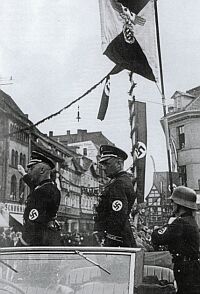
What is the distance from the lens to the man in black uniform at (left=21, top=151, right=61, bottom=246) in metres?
1.61

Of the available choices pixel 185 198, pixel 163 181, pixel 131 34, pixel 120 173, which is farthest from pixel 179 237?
pixel 131 34

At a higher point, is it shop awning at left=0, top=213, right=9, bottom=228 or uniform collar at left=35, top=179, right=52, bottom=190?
uniform collar at left=35, top=179, right=52, bottom=190

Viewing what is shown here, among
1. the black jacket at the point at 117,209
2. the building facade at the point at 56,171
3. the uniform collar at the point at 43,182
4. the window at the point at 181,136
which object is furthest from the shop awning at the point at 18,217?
the window at the point at 181,136

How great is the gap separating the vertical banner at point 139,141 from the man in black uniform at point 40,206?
341mm

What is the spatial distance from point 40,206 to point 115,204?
29cm

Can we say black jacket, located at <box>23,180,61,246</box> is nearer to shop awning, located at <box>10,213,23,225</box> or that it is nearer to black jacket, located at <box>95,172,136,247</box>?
shop awning, located at <box>10,213,23,225</box>

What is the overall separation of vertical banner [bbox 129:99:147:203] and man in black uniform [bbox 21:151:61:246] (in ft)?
1.12

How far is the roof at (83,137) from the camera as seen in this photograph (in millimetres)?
1808

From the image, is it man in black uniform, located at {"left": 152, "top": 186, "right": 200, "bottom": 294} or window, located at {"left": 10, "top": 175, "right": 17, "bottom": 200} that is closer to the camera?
man in black uniform, located at {"left": 152, "top": 186, "right": 200, "bottom": 294}

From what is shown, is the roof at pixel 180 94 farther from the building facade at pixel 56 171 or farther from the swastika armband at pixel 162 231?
the swastika armband at pixel 162 231

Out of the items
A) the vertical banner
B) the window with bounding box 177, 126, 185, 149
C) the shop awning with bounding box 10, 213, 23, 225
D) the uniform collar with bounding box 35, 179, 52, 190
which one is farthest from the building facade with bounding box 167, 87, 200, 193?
the shop awning with bounding box 10, 213, 23, 225

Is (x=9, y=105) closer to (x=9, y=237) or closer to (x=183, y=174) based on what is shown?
(x=9, y=237)

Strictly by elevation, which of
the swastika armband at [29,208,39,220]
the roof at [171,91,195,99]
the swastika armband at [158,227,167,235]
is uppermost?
the roof at [171,91,195,99]

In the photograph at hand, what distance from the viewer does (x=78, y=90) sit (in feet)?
6.21
